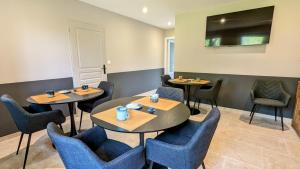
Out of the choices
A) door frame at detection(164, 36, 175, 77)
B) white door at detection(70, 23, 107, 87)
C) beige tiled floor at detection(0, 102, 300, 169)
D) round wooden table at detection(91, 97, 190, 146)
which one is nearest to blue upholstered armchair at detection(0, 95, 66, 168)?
beige tiled floor at detection(0, 102, 300, 169)

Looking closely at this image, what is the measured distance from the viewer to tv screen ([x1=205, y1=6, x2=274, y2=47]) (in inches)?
121

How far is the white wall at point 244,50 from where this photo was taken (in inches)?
115

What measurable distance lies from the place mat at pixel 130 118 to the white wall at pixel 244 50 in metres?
3.01

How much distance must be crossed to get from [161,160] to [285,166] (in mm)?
1665

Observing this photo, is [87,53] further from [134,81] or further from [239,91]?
[239,91]

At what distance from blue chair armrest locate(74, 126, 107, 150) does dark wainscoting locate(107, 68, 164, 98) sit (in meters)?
2.81

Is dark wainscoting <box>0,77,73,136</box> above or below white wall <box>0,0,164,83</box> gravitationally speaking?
below

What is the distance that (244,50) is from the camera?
3.41m

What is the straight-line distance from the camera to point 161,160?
4.03 ft

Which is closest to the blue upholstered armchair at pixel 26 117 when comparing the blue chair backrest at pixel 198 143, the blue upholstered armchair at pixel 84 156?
the blue upholstered armchair at pixel 84 156

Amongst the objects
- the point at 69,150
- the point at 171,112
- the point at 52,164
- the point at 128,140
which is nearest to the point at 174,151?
the point at 171,112

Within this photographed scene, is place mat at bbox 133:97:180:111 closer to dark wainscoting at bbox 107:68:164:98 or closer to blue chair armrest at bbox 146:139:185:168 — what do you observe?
blue chair armrest at bbox 146:139:185:168

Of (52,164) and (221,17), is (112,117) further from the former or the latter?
(221,17)

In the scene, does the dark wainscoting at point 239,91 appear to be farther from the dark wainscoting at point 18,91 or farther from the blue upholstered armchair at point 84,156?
the dark wainscoting at point 18,91
